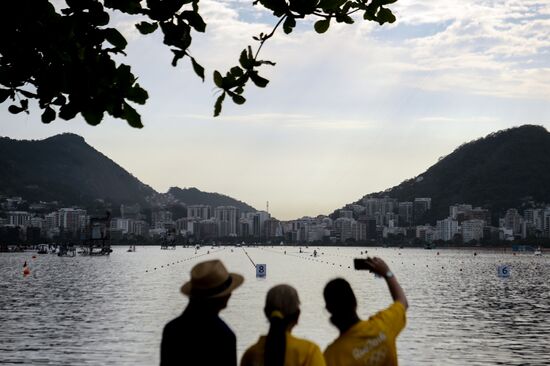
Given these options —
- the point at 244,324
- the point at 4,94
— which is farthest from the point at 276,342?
the point at 244,324

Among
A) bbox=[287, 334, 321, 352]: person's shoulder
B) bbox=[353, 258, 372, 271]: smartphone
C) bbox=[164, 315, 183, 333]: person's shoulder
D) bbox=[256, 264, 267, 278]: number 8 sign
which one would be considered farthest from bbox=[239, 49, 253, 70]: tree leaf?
bbox=[256, 264, 267, 278]: number 8 sign

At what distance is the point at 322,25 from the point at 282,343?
3.61m

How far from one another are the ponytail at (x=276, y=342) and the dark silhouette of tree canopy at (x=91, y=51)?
2.33 m

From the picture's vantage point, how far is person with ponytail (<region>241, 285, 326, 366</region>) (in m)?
6.51

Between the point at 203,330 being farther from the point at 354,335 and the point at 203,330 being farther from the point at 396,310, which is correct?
the point at 396,310

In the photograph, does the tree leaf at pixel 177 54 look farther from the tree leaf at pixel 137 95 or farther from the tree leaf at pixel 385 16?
the tree leaf at pixel 385 16

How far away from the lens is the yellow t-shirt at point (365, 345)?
6.98 meters

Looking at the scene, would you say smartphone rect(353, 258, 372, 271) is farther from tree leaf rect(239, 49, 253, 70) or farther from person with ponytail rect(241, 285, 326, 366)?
tree leaf rect(239, 49, 253, 70)

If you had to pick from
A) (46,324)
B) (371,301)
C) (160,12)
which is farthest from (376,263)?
(371,301)

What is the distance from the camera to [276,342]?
257 inches

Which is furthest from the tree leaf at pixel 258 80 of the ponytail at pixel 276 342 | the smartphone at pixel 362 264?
the ponytail at pixel 276 342

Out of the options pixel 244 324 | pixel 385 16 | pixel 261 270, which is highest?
pixel 385 16

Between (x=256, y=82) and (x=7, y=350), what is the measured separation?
93.4 feet

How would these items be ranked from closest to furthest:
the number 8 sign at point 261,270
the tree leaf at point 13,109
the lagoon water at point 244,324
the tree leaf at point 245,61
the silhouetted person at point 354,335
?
the silhouetted person at point 354,335
the tree leaf at point 245,61
the tree leaf at point 13,109
the lagoon water at point 244,324
the number 8 sign at point 261,270
